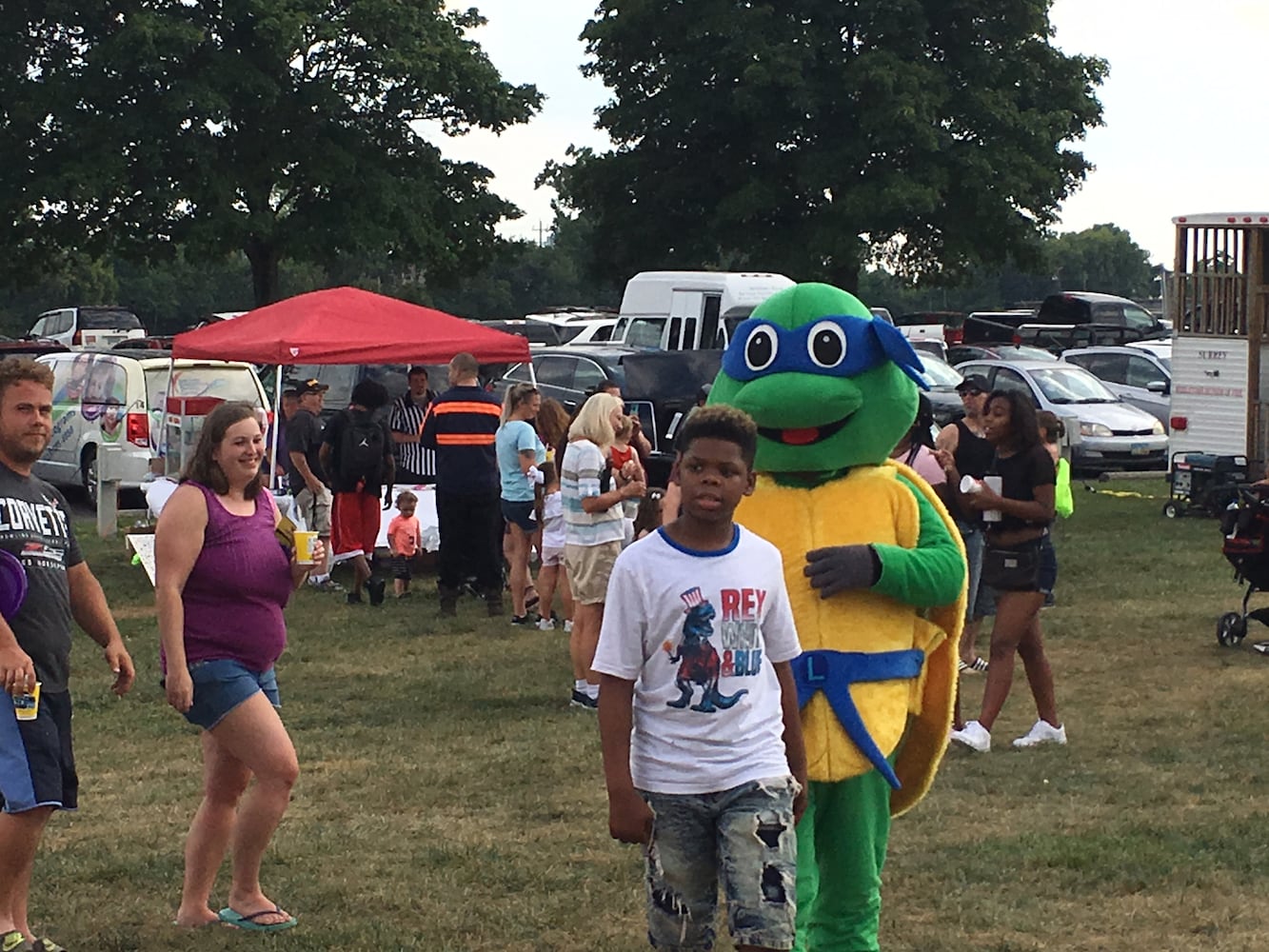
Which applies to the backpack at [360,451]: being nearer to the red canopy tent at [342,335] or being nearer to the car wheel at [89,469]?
the red canopy tent at [342,335]

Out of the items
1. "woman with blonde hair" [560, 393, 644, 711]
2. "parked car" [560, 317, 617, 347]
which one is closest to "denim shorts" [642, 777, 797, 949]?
"woman with blonde hair" [560, 393, 644, 711]

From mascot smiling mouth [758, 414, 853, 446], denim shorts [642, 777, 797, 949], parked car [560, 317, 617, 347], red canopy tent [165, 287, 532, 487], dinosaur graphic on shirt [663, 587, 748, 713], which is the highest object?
parked car [560, 317, 617, 347]

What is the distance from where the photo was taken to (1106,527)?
1902cm

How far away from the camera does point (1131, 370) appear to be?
29.5 meters

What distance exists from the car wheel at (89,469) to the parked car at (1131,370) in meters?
14.4

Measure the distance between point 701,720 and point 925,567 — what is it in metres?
0.97

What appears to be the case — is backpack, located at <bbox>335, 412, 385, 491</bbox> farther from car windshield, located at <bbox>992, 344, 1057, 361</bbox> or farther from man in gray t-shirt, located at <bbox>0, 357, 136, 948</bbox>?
car windshield, located at <bbox>992, 344, 1057, 361</bbox>

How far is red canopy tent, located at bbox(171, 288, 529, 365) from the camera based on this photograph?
1529cm

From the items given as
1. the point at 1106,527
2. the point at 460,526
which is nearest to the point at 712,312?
the point at 1106,527

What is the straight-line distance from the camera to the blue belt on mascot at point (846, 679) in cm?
508

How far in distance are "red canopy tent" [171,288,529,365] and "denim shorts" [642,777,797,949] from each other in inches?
435

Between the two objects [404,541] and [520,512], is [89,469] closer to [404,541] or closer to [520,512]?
[404,541]

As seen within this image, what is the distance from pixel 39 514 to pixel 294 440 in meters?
9.44

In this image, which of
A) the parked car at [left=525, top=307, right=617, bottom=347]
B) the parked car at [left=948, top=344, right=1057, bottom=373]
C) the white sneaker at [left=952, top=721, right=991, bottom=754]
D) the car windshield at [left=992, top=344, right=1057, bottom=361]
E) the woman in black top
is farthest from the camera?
the parked car at [left=525, top=307, right=617, bottom=347]
